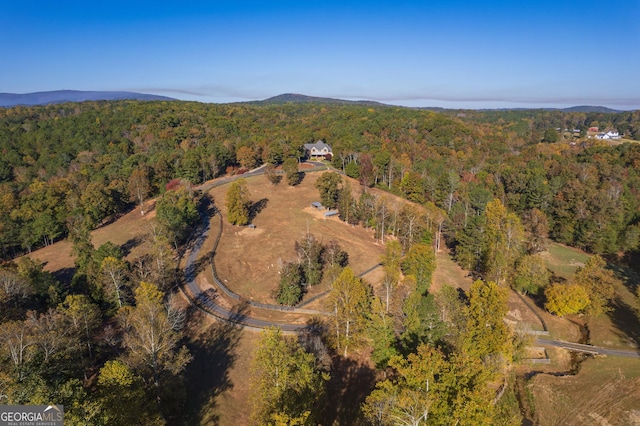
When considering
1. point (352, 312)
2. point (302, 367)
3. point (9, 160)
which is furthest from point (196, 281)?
point (9, 160)

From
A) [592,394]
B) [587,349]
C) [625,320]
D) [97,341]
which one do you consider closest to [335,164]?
[625,320]

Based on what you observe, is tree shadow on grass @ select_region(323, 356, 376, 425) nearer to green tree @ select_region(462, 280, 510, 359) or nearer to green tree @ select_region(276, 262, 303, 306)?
green tree @ select_region(462, 280, 510, 359)

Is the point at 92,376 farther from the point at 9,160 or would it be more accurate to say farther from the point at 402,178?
the point at 9,160

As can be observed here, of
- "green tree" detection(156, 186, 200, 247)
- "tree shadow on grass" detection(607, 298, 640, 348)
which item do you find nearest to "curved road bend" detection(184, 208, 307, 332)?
"green tree" detection(156, 186, 200, 247)

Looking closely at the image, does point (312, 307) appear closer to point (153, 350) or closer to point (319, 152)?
point (153, 350)

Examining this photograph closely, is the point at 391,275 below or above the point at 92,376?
above

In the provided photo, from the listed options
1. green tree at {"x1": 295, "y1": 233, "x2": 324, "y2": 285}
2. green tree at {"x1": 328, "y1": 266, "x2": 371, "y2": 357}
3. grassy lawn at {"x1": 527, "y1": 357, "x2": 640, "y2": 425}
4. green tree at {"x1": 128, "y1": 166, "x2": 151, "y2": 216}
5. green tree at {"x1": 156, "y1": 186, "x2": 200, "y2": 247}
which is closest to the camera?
grassy lawn at {"x1": 527, "y1": 357, "x2": 640, "y2": 425}
